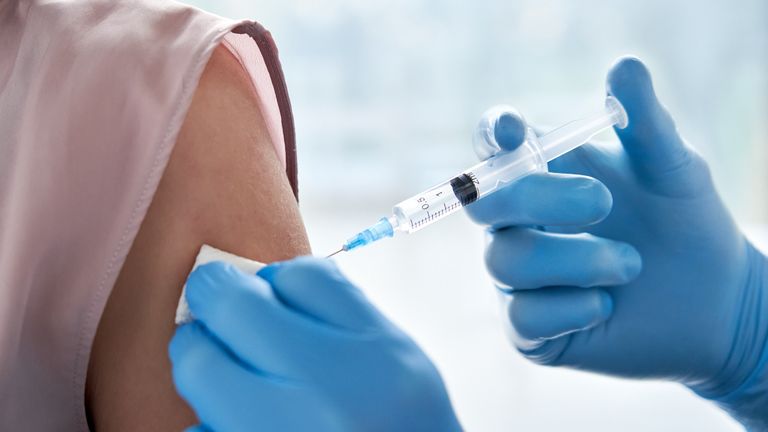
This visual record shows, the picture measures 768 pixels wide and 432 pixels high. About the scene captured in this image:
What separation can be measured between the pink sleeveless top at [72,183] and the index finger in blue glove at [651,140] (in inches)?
26.1

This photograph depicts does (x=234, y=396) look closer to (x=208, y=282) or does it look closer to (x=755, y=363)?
(x=208, y=282)

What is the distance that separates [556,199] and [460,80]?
370 centimetres

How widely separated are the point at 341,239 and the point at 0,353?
3.57 meters

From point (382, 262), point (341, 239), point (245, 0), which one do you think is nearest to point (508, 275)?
point (382, 262)

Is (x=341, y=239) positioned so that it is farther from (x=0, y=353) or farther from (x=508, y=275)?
(x=0, y=353)

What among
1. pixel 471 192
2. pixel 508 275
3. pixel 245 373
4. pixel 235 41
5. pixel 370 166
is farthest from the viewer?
pixel 370 166

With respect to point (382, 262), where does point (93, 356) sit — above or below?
above

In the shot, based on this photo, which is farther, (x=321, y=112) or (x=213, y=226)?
(x=321, y=112)

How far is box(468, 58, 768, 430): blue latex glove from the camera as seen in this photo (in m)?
1.34

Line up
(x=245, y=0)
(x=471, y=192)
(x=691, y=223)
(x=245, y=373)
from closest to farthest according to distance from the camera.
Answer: (x=245, y=373) < (x=471, y=192) < (x=691, y=223) < (x=245, y=0)

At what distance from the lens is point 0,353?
0.88 m

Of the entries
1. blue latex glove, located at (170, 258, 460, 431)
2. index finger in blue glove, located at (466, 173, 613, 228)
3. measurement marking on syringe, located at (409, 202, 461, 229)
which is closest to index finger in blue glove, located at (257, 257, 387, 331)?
blue latex glove, located at (170, 258, 460, 431)

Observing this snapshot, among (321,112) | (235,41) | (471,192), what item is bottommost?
(321,112)

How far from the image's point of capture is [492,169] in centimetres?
125
